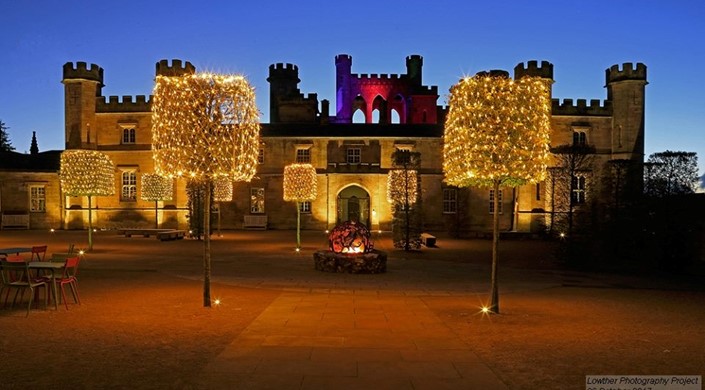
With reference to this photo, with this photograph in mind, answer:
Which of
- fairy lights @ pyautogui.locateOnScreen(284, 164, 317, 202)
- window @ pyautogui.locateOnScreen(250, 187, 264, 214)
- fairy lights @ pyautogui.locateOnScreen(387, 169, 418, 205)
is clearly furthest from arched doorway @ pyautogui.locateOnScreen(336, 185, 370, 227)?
fairy lights @ pyautogui.locateOnScreen(284, 164, 317, 202)

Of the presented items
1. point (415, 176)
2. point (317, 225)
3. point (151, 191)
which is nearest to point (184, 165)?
point (415, 176)

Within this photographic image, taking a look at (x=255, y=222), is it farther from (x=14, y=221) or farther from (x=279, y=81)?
(x=279, y=81)

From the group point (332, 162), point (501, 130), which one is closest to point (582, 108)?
point (332, 162)

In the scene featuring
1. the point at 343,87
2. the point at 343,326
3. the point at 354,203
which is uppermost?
the point at 343,87

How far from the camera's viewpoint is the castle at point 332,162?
1588 inches

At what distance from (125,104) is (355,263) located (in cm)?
3321

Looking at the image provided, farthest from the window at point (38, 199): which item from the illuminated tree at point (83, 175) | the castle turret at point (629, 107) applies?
the castle turret at point (629, 107)

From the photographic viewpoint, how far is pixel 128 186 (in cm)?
4222

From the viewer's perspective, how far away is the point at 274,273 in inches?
627

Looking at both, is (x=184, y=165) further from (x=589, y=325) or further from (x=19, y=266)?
(x=589, y=325)

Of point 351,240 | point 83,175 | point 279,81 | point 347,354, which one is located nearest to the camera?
point 347,354

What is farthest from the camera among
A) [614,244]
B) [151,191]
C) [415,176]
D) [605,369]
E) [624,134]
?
[624,134]

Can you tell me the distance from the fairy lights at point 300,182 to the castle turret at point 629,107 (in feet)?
90.4

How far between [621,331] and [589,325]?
0.57m
